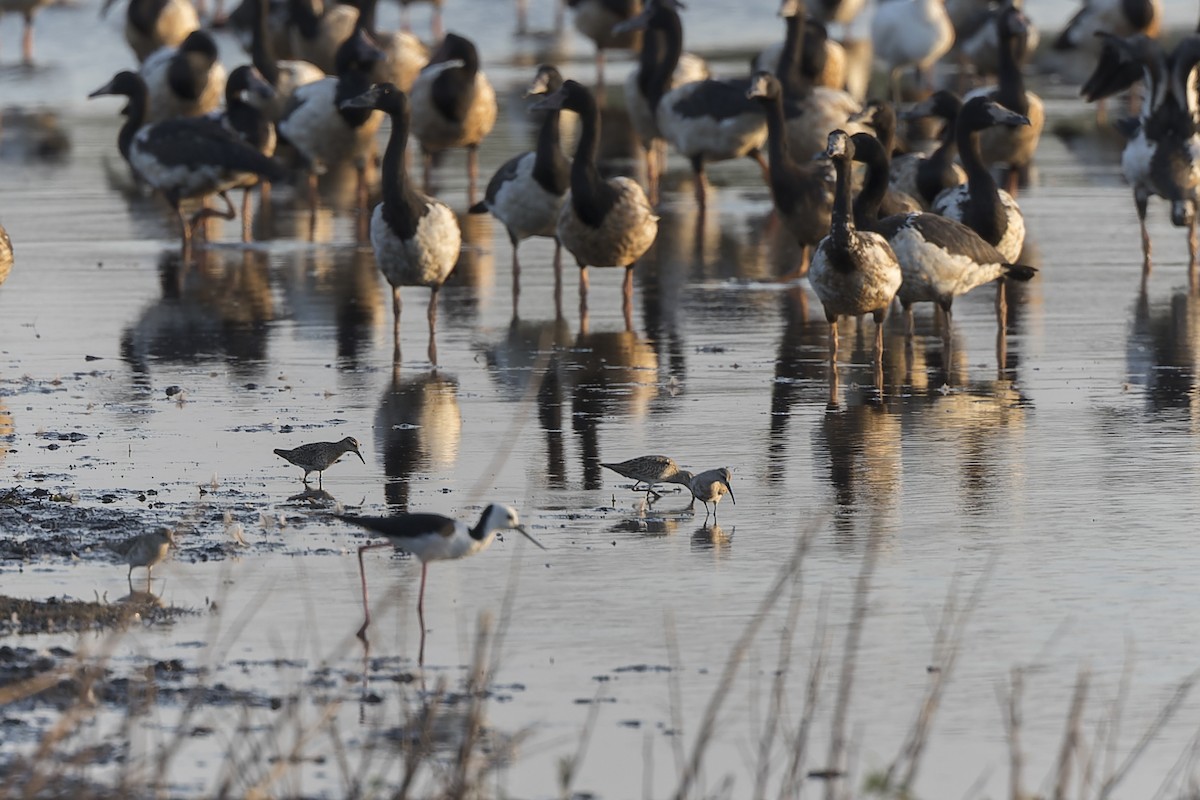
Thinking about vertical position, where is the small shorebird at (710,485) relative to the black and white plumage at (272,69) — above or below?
below

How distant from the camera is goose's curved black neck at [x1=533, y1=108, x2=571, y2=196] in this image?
1712 cm

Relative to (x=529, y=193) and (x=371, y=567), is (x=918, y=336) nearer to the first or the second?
(x=529, y=193)

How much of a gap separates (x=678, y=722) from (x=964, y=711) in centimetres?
132

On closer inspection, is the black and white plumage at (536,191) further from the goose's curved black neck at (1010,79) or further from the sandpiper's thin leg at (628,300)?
the goose's curved black neck at (1010,79)

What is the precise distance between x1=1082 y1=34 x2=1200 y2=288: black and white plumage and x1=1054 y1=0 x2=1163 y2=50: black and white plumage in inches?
584

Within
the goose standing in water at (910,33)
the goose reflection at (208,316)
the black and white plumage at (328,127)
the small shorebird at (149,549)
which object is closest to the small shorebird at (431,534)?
the small shorebird at (149,549)

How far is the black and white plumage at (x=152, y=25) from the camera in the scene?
117 ft

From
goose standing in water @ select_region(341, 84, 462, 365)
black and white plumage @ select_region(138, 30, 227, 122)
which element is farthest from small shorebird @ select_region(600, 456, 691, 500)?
black and white plumage @ select_region(138, 30, 227, 122)

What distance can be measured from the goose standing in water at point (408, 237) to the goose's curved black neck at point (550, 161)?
2109 millimetres

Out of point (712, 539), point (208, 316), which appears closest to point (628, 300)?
point (208, 316)

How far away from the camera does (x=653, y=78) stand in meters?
24.7

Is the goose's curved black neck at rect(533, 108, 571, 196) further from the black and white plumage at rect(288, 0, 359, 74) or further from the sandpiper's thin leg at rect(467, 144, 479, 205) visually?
the black and white plumage at rect(288, 0, 359, 74)

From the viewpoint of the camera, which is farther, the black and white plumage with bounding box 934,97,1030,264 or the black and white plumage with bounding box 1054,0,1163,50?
the black and white plumage with bounding box 1054,0,1163,50

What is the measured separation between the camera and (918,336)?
15680 millimetres
